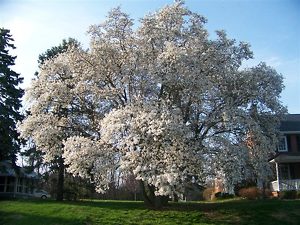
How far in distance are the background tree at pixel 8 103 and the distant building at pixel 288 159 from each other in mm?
23016

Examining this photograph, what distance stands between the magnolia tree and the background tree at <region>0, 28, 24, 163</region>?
9792 mm

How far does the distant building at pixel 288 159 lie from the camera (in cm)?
3772

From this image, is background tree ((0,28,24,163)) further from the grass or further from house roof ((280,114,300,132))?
house roof ((280,114,300,132))

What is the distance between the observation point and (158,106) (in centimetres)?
2409

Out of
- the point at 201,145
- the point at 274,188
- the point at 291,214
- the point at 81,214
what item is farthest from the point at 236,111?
the point at 274,188

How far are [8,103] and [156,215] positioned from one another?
1945 centimetres

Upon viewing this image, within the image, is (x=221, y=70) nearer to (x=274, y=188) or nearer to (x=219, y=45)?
(x=219, y=45)

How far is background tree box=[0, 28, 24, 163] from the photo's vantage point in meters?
36.9

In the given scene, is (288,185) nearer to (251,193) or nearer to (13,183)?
(251,193)

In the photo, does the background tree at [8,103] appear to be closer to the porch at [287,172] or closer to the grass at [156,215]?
the grass at [156,215]

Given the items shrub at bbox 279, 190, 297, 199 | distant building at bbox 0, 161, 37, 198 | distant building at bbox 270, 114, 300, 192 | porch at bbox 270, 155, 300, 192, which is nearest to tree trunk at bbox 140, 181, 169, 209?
shrub at bbox 279, 190, 297, 199

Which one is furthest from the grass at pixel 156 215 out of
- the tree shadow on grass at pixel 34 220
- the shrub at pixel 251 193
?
the shrub at pixel 251 193

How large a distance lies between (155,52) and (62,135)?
792 cm

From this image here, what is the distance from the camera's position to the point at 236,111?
24641mm
